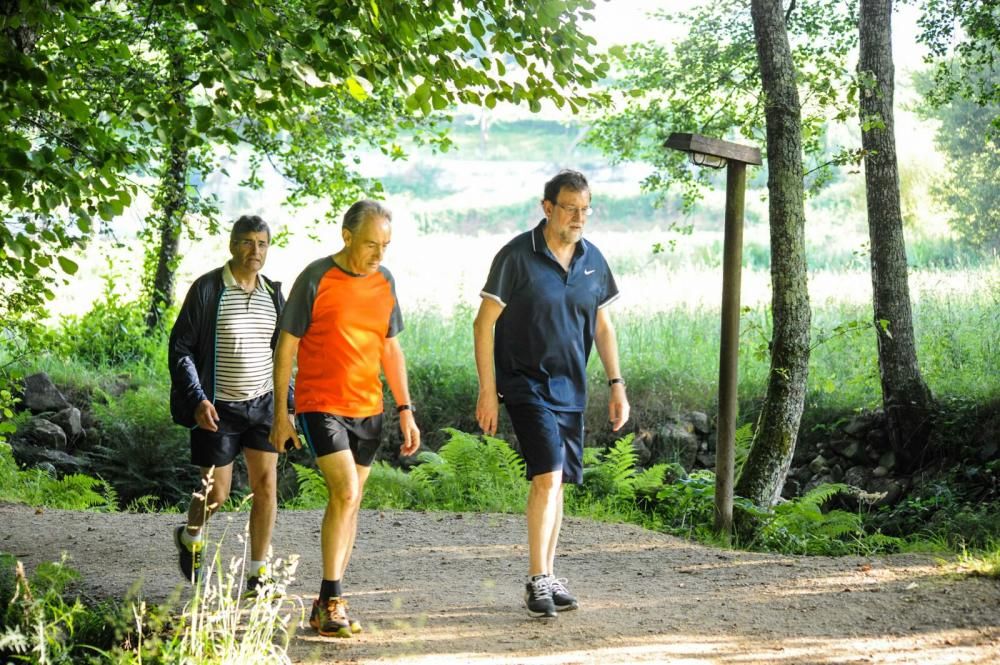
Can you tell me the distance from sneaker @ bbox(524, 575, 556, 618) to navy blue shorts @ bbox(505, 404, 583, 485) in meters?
0.55

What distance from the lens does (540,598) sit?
5801mm

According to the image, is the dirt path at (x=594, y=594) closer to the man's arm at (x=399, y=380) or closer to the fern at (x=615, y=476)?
the man's arm at (x=399, y=380)

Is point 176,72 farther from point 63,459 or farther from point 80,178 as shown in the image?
point 63,459

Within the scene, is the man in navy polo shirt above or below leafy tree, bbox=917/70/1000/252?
below

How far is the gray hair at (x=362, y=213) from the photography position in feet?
17.9

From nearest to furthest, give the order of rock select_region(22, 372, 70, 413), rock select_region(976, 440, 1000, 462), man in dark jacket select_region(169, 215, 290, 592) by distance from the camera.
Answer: man in dark jacket select_region(169, 215, 290, 592) < rock select_region(976, 440, 1000, 462) < rock select_region(22, 372, 70, 413)

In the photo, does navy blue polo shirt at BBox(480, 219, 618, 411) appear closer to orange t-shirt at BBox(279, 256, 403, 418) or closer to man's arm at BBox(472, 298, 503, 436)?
man's arm at BBox(472, 298, 503, 436)

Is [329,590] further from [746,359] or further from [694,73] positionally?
[694,73]

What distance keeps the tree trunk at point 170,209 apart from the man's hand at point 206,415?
1.49 meters

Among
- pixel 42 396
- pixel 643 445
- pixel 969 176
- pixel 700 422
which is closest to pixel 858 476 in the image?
pixel 700 422

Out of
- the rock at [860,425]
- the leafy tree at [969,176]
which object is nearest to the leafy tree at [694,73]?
the rock at [860,425]

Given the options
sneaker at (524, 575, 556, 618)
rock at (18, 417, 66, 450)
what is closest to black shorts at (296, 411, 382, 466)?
sneaker at (524, 575, 556, 618)

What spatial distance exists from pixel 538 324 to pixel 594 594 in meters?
1.87

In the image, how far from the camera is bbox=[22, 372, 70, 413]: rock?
15305mm
